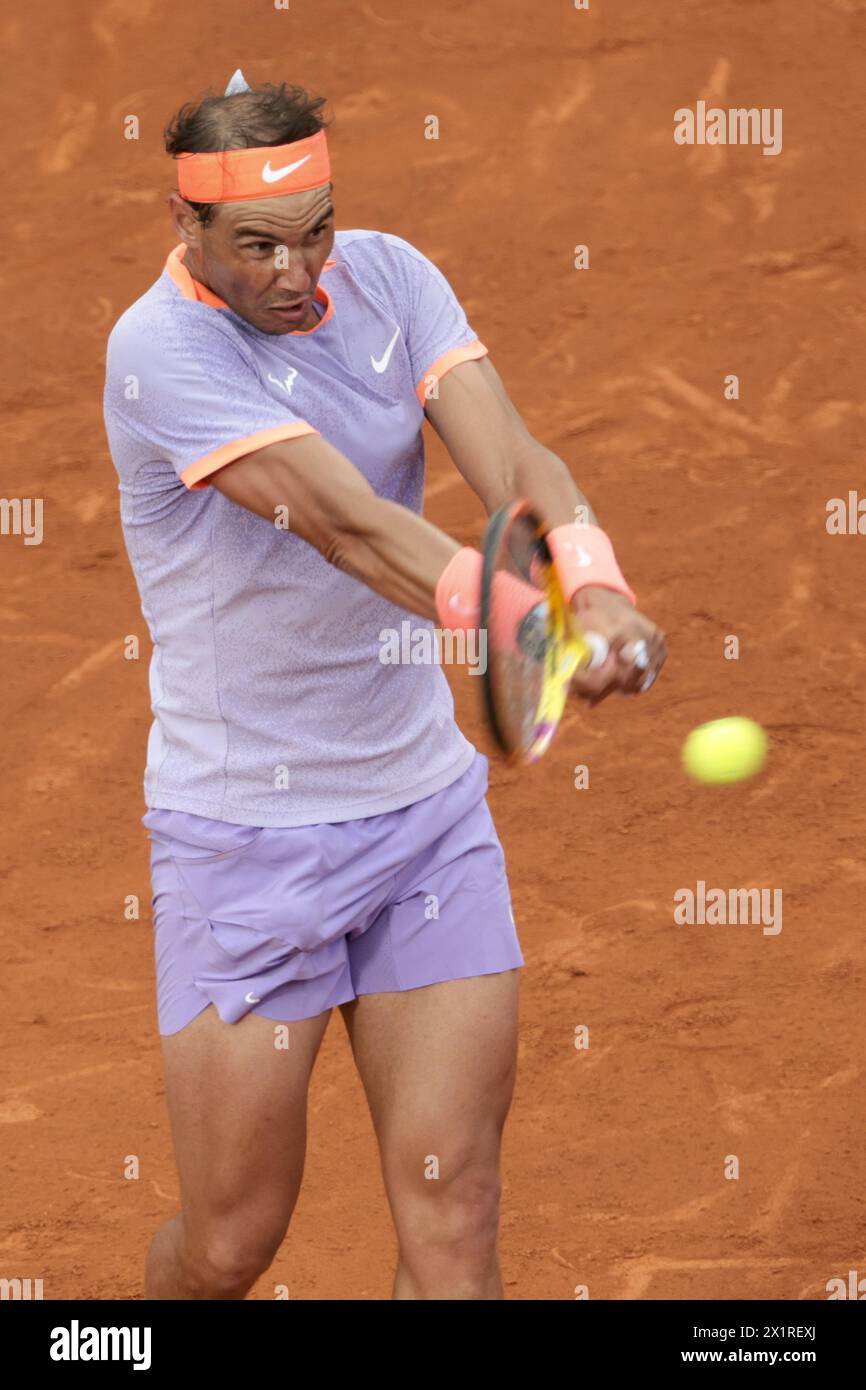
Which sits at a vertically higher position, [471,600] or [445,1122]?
[471,600]

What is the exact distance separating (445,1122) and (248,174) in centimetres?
150

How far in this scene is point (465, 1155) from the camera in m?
3.15

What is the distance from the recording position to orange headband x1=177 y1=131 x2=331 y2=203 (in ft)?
9.65

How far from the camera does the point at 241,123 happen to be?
302 cm

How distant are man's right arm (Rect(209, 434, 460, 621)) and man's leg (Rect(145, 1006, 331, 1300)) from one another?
32.2 inches

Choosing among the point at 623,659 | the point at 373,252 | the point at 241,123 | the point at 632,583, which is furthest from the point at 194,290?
the point at 632,583

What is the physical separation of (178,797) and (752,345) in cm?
545

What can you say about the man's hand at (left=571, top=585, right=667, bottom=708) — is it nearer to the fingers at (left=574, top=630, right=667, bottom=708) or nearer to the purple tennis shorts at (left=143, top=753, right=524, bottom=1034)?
the fingers at (left=574, top=630, right=667, bottom=708)

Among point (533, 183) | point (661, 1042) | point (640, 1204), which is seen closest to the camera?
point (640, 1204)

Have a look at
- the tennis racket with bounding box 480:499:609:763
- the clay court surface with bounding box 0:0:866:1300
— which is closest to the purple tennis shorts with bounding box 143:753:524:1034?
the tennis racket with bounding box 480:499:609:763

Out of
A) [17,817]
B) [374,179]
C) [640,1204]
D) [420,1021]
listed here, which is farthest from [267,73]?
[420,1021]

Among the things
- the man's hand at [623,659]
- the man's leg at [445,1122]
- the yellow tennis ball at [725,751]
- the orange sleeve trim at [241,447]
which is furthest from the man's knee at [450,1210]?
the yellow tennis ball at [725,751]

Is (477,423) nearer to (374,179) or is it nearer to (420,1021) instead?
(420,1021)

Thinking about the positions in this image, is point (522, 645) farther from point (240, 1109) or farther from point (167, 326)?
point (240, 1109)
